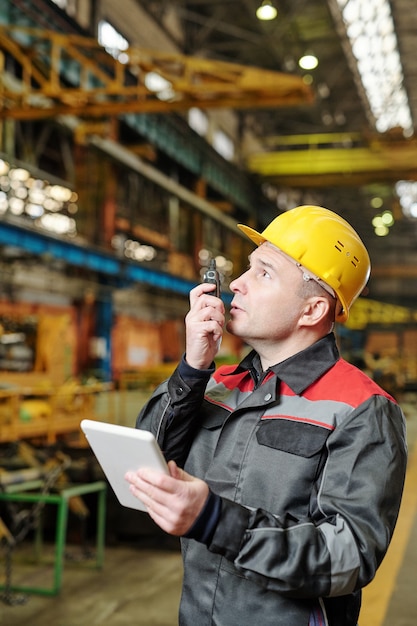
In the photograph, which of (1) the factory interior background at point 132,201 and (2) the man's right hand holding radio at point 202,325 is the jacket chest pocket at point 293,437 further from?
(1) the factory interior background at point 132,201

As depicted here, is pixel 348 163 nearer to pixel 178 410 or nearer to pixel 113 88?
pixel 113 88

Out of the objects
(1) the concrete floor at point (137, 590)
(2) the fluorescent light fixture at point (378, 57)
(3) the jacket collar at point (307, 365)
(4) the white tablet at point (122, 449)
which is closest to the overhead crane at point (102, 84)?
(2) the fluorescent light fixture at point (378, 57)

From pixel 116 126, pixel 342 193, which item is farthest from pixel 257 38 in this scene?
pixel 342 193

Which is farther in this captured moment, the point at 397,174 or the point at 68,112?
the point at 397,174

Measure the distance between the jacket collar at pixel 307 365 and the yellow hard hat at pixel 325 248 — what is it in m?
0.16

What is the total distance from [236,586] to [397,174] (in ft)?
77.9

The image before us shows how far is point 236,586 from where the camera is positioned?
1.67 metres

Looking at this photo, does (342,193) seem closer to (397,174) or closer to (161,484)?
(397,174)

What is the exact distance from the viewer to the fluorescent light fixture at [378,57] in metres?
20.0

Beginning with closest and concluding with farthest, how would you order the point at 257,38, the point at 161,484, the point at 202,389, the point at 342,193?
1. the point at 161,484
2. the point at 202,389
3. the point at 257,38
4. the point at 342,193

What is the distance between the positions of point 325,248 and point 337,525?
78 centimetres

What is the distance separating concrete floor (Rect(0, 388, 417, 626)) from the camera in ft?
14.7

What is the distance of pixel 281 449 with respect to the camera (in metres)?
1.65

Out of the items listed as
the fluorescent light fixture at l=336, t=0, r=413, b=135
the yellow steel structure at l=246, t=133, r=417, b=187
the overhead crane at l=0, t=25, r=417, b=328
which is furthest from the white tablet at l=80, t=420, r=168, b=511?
the yellow steel structure at l=246, t=133, r=417, b=187
